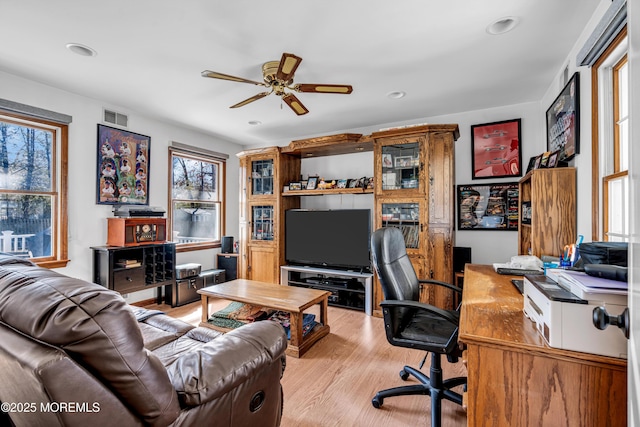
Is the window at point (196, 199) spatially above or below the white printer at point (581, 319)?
above

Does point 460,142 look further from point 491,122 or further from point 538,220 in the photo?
point 538,220

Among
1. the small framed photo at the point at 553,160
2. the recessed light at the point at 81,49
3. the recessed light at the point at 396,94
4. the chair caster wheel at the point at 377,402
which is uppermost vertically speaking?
the recessed light at the point at 396,94

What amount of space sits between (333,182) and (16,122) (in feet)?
11.1

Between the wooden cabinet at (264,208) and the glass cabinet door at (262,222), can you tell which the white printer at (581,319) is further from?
the glass cabinet door at (262,222)

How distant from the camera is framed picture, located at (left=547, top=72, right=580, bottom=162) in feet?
7.17

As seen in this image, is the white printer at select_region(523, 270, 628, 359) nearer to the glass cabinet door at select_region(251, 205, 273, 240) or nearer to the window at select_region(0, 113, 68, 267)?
the glass cabinet door at select_region(251, 205, 273, 240)

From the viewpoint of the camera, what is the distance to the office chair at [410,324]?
1.58m

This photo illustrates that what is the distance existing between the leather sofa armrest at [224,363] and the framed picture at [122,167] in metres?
3.16

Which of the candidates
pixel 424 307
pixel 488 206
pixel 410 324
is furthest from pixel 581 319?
pixel 488 206

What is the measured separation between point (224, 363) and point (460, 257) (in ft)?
10.2

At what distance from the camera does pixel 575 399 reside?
3.08 ft

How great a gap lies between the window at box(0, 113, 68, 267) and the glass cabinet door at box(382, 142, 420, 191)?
3545 millimetres

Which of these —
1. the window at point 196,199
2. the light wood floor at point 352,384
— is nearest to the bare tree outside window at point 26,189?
the window at point 196,199

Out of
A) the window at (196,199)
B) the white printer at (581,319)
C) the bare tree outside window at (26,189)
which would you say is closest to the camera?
the white printer at (581,319)
